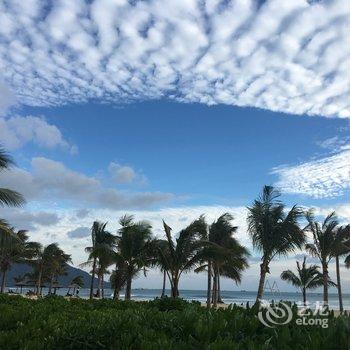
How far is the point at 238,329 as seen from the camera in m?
4.29

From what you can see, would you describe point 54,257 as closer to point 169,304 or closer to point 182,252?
point 182,252

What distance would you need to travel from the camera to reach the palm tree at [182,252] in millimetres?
27234

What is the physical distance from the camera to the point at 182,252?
27359 millimetres

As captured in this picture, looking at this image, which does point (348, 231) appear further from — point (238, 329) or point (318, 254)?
point (238, 329)

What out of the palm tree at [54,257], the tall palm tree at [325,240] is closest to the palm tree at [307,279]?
the tall palm tree at [325,240]

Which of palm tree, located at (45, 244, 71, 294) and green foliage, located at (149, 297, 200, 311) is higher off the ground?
palm tree, located at (45, 244, 71, 294)

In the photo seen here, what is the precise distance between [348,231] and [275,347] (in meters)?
30.9

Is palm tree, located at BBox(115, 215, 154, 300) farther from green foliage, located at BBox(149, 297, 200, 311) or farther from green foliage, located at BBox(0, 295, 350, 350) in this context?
green foliage, located at BBox(0, 295, 350, 350)

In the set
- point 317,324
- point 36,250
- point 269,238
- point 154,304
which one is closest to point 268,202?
point 269,238

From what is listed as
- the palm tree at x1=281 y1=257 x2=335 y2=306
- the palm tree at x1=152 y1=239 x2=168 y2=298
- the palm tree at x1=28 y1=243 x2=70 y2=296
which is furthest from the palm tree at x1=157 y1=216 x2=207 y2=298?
the palm tree at x1=28 y1=243 x2=70 y2=296

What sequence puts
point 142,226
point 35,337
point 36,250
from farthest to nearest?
point 36,250 → point 142,226 → point 35,337

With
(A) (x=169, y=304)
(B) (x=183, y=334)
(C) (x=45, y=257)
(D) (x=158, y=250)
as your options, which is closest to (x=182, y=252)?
(D) (x=158, y=250)

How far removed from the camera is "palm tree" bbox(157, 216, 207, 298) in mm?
27234

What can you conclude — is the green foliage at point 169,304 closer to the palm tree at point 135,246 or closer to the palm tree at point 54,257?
the palm tree at point 135,246
